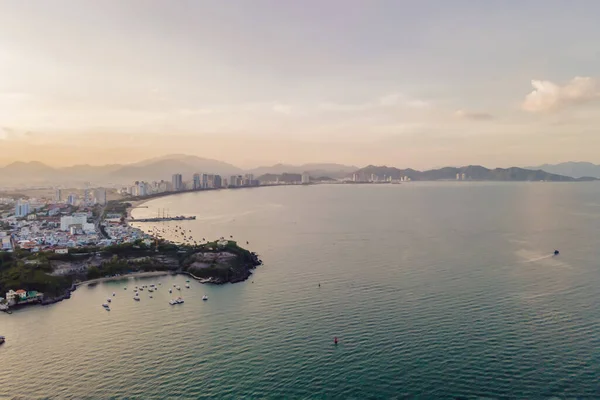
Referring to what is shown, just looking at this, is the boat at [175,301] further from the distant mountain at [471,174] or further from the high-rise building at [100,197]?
the distant mountain at [471,174]

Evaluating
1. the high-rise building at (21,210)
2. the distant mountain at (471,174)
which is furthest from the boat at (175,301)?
the distant mountain at (471,174)

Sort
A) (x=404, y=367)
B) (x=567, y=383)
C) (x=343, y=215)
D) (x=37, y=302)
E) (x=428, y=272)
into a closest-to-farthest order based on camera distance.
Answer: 1. (x=567, y=383)
2. (x=404, y=367)
3. (x=37, y=302)
4. (x=428, y=272)
5. (x=343, y=215)

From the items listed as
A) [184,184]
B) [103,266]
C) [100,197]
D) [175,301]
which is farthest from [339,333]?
[184,184]

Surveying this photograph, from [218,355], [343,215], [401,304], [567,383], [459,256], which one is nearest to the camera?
[567,383]

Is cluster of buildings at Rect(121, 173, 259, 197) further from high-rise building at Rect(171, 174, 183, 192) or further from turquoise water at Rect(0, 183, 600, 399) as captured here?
turquoise water at Rect(0, 183, 600, 399)

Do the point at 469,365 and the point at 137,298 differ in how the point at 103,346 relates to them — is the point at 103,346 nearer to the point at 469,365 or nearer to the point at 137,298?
the point at 137,298

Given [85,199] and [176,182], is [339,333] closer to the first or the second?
[85,199]

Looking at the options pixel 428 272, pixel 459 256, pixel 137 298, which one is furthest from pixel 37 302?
pixel 459 256
